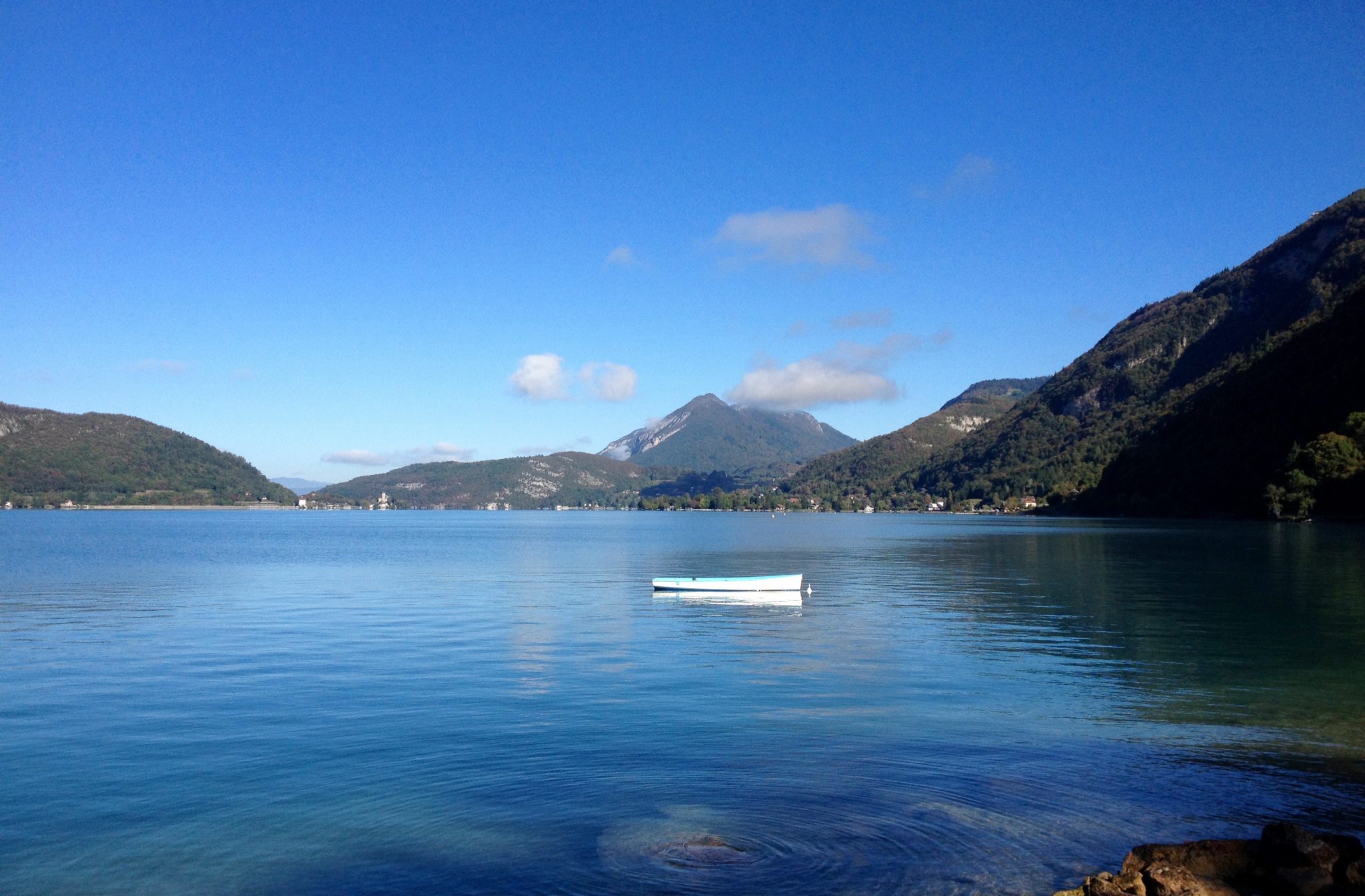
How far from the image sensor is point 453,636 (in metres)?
37.5

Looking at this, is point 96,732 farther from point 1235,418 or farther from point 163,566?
point 1235,418

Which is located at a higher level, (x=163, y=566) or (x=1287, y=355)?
(x=1287, y=355)

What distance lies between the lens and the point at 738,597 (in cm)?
5275

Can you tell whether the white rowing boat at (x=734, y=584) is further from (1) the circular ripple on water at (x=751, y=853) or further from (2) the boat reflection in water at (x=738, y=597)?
(1) the circular ripple on water at (x=751, y=853)

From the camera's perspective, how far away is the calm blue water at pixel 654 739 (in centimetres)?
1374

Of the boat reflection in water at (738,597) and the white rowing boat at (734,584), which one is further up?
the white rowing boat at (734,584)

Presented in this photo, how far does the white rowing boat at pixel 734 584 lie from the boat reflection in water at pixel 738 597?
0.18m

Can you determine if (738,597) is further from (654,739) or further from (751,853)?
(751,853)

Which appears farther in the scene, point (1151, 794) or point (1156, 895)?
point (1151, 794)

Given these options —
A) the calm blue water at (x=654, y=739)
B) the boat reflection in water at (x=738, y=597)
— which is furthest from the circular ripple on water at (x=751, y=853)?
the boat reflection in water at (x=738, y=597)

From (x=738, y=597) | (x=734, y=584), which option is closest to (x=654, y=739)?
(x=738, y=597)

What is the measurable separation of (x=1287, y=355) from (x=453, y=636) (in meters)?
195

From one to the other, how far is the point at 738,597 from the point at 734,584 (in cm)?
146

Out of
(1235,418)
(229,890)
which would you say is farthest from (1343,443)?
(229,890)
